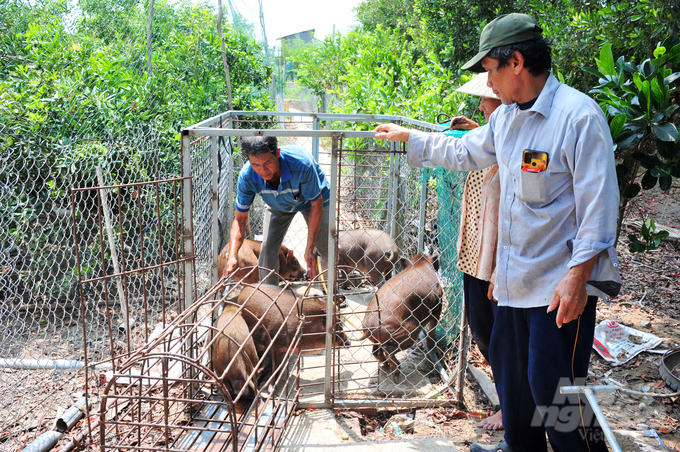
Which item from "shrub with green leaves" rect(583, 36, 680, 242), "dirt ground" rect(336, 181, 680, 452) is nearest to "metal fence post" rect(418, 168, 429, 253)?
"dirt ground" rect(336, 181, 680, 452)

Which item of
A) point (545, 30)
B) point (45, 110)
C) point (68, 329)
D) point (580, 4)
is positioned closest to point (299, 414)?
point (68, 329)

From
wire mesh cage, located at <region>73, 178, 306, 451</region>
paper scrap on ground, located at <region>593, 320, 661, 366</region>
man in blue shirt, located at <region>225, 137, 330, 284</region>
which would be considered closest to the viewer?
wire mesh cage, located at <region>73, 178, 306, 451</region>

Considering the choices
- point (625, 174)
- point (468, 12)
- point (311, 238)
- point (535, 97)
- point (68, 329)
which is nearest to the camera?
point (535, 97)

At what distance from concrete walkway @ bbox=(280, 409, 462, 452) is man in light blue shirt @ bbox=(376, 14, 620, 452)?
0.86 meters

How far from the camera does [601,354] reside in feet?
13.1

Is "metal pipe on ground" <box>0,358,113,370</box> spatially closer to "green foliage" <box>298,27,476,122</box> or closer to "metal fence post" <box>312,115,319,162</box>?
"metal fence post" <box>312,115,319,162</box>

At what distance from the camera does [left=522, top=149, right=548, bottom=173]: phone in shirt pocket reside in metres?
2.03

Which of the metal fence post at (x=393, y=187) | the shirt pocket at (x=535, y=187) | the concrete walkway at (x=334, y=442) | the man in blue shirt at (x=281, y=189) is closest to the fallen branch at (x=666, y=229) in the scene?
the metal fence post at (x=393, y=187)

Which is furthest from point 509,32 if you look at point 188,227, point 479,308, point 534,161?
point 188,227

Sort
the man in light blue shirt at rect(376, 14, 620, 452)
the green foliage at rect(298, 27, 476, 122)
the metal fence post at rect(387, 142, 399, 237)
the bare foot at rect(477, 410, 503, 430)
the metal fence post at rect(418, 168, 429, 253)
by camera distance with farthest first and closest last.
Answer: the green foliage at rect(298, 27, 476, 122) < the metal fence post at rect(387, 142, 399, 237) < the metal fence post at rect(418, 168, 429, 253) < the bare foot at rect(477, 410, 503, 430) < the man in light blue shirt at rect(376, 14, 620, 452)

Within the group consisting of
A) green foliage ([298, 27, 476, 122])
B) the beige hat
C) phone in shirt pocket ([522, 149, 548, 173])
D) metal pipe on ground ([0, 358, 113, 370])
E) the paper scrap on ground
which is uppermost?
green foliage ([298, 27, 476, 122])

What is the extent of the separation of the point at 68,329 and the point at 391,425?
9.34 feet

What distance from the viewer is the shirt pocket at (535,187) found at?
2033mm

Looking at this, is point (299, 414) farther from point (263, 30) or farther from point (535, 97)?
point (263, 30)
